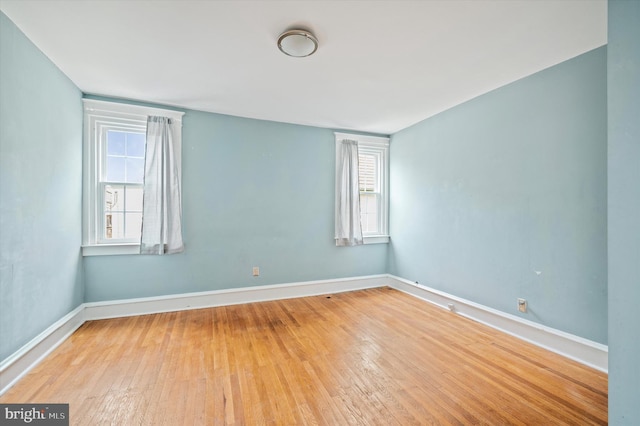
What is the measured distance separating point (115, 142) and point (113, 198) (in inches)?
27.3

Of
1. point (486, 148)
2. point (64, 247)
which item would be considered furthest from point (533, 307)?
point (64, 247)

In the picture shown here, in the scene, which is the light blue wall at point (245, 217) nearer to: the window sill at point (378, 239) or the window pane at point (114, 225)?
the window sill at point (378, 239)

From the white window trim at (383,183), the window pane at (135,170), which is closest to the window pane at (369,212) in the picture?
the white window trim at (383,183)

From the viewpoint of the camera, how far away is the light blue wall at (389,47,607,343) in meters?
2.30

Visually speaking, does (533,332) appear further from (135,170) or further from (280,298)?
(135,170)

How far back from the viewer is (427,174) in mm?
4047

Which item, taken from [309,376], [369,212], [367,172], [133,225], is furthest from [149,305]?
[367,172]

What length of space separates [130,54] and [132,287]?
2599 mm

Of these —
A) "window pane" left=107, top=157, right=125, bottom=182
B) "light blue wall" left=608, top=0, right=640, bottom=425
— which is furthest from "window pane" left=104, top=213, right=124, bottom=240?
"light blue wall" left=608, top=0, right=640, bottom=425

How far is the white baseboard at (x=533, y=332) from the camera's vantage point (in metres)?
2.25

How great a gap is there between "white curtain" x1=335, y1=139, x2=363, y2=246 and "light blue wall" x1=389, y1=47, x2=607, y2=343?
3.39 ft

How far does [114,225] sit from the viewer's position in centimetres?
342

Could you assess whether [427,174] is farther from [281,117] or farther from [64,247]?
[64,247]

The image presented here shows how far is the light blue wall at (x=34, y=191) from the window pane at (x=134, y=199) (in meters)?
A: 0.51
